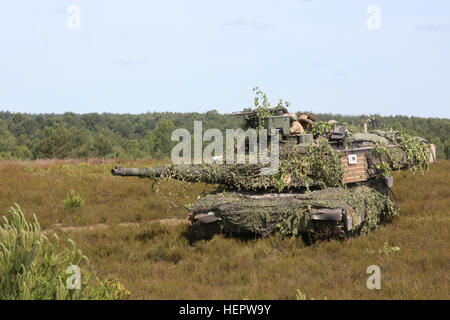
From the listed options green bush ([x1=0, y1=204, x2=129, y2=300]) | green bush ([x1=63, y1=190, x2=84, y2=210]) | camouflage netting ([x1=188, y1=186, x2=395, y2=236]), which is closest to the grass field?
green bush ([x1=63, y1=190, x2=84, y2=210])

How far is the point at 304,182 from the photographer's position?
34.8 ft

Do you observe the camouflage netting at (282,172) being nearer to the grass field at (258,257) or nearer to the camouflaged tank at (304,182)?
the camouflaged tank at (304,182)

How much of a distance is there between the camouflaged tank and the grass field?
1.21ft

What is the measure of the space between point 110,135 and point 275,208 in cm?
6466

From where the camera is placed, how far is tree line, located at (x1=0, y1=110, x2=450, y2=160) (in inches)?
2064

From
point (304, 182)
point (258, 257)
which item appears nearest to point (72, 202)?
point (304, 182)

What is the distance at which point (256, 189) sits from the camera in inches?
425

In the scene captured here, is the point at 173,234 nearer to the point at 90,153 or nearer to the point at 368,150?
the point at 368,150

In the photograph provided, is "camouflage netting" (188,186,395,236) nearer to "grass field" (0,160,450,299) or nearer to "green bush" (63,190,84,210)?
"grass field" (0,160,450,299)

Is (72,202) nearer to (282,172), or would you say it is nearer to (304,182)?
(282,172)

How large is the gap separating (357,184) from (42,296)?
8.08m

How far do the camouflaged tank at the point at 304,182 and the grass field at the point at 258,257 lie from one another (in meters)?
0.37

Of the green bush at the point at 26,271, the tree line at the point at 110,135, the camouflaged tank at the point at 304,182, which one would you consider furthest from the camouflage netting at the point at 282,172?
the tree line at the point at 110,135

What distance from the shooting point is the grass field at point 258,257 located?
7.55 metres
